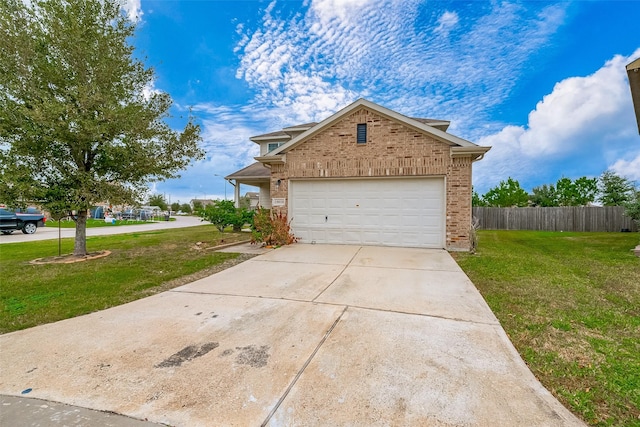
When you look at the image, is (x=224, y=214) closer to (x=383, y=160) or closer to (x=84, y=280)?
(x=84, y=280)

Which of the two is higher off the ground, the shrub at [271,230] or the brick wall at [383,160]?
the brick wall at [383,160]

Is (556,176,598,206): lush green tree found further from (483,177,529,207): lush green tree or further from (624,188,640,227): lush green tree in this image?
(624,188,640,227): lush green tree

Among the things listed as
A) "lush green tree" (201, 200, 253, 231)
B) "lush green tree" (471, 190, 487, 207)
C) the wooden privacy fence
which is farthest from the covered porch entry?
"lush green tree" (471, 190, 487, 207)

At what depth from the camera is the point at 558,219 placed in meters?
18.5

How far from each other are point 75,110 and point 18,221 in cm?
1407

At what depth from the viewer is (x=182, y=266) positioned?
7.16 m

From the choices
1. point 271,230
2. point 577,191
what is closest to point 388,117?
point 271,230

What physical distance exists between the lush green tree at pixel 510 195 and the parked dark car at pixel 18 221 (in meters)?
35.2

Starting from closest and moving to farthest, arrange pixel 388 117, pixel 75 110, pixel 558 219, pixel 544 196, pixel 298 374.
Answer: pixel 298 374, pixel 75 110, pixel 388 117, pixel 558 219, pixel 544 196

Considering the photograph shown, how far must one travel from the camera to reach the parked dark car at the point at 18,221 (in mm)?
15289

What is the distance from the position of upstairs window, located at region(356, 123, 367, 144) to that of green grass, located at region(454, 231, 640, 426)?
5183 millimetres

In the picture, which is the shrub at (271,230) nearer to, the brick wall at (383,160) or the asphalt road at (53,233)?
the brick wall at (383,160)

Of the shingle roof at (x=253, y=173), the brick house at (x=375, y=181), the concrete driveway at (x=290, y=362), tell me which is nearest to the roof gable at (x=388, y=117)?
the brick house at (x=375, y=181)

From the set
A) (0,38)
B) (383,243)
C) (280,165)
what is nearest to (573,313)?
(383,243)
